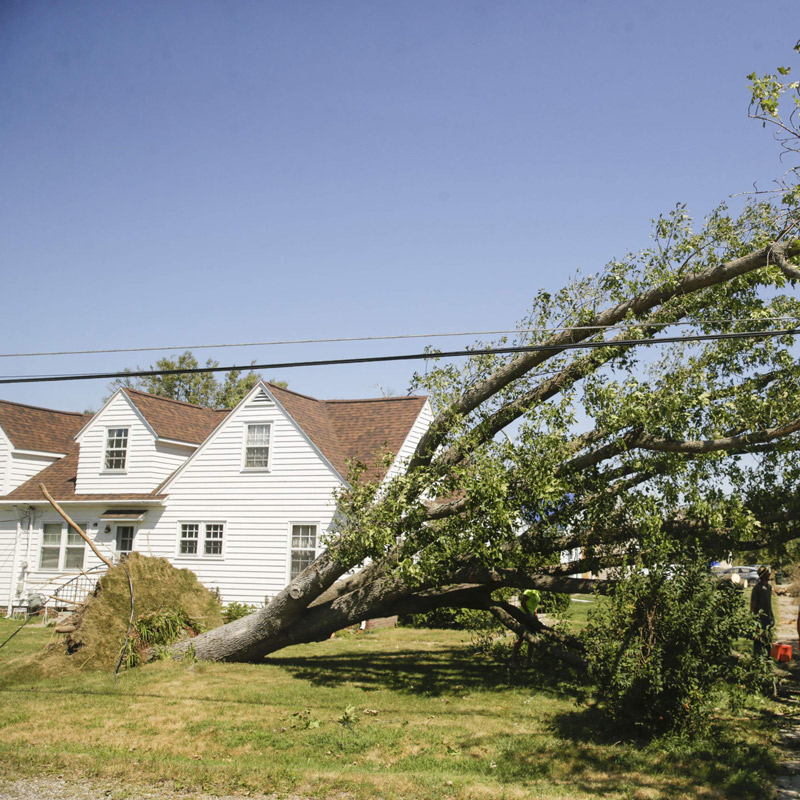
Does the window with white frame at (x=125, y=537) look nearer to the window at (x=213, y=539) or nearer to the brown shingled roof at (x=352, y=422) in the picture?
the window at (x=213, y=539)

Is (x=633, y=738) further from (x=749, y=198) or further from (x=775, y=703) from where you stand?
(x=749, y=198)

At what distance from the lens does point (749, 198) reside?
1095 cm

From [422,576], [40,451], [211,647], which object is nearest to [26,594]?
[40,451]

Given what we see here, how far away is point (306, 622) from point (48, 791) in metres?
6.60

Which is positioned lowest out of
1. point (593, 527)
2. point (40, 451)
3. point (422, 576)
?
point (422, 576)

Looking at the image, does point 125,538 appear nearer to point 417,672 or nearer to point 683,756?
point 417,672

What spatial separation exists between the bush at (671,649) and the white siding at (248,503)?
40.2 ft

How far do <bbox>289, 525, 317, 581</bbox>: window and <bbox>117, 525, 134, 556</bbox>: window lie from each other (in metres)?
5.36

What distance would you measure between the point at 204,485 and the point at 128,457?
295 cm

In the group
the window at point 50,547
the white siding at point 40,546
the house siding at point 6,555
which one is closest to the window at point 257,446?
the white siding at point 40,546

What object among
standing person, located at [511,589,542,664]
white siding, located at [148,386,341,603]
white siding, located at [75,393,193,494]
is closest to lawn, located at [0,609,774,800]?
standing person, located at [511,589,542,664]

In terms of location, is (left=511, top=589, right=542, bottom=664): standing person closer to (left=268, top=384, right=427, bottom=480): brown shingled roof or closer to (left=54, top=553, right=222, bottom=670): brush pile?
(left=54, top=553, right=222, bottom=670): brush pile

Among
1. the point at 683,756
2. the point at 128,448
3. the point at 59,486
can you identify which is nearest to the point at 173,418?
the point at 128,448

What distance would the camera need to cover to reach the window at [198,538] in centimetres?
2103
